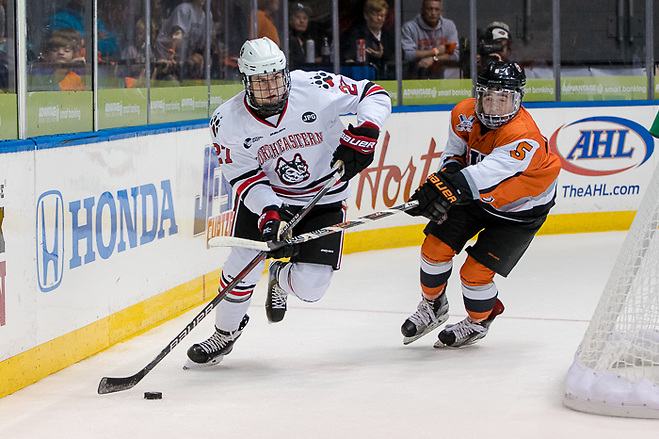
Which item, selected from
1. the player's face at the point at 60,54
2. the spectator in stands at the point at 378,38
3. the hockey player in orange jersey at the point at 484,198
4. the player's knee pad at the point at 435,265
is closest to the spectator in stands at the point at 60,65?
the player's face at the point at 60,54

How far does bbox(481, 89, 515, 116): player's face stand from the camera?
124 inches

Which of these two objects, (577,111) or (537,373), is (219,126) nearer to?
(537,373)

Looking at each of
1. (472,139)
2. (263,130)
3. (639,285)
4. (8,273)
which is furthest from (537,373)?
(8,273)

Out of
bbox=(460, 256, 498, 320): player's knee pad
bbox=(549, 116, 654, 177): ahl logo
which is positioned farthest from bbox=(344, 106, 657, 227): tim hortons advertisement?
bbox=(460, 256, 498, 320): player's knee pad

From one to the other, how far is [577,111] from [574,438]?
4.45m

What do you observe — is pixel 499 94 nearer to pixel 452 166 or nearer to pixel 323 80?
pixel 452 166

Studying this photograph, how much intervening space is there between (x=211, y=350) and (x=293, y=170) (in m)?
0.68

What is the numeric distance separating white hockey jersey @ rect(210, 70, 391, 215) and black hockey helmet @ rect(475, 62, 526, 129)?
34 centimetres

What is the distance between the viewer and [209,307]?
9.82 feet

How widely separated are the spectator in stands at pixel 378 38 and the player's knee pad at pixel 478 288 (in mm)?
3109

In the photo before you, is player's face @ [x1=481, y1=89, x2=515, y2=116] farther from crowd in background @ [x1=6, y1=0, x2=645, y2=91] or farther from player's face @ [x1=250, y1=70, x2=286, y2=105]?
crowd in background @ [x1=6, y1=0, x2=645, y2=91]

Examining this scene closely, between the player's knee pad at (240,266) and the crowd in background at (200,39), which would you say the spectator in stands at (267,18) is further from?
the player's knee pad at (240,266)

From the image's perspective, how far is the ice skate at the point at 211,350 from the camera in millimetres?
3189

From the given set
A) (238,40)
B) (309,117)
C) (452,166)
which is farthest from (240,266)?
(238,40)
